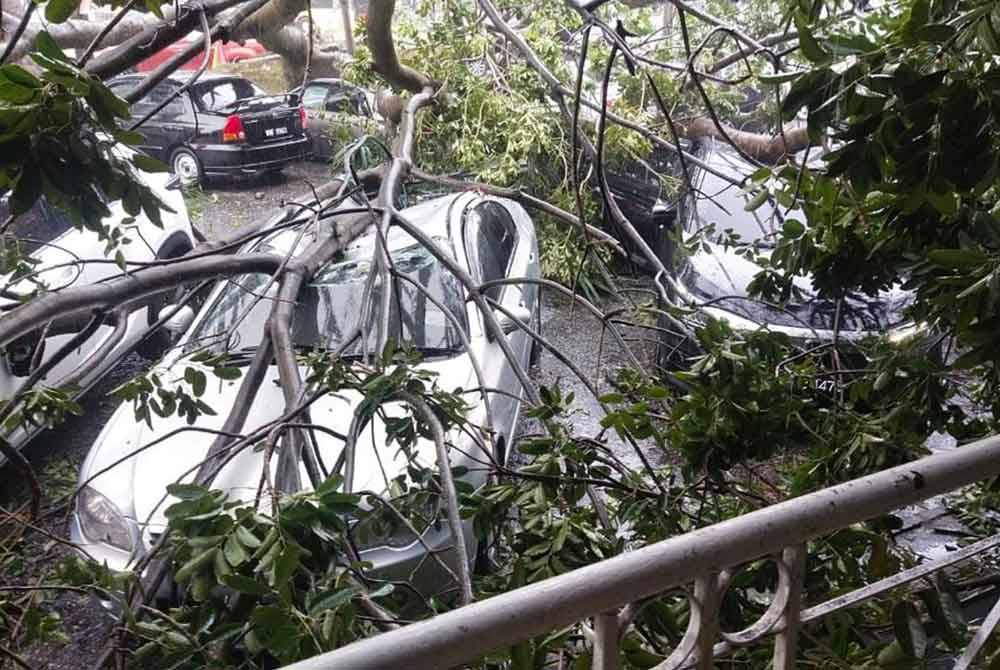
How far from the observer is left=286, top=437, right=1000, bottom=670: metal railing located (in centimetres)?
70

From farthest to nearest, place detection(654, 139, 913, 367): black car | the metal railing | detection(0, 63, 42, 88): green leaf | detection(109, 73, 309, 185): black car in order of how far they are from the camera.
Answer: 1. detection(109, 73, 309, 185): black car
2. detection(654, 139, 913, 367): black car
3. detection(0, 63, 42, 88): green leaf
4. the metal railing

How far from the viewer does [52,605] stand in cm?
187

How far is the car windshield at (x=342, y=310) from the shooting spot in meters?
2.58

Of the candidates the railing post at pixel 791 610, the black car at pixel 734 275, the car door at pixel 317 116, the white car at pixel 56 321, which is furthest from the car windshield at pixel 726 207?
the railing post at pixel 791 610

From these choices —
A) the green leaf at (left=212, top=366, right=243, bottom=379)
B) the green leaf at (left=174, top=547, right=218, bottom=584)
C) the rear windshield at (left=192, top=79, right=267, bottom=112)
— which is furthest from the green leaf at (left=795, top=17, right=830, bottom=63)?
the rear windshield at (left=192, top=79, right=267, bottom=112)

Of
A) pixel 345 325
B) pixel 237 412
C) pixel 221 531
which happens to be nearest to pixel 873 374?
pixel 221 531

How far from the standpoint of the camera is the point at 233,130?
3117 mm

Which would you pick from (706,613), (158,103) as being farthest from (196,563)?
(158,103)

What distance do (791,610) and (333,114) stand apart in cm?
329

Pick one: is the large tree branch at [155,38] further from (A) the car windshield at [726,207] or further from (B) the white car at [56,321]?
(A) the car windshield at [726,207]

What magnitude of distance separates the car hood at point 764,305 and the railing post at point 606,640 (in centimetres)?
150

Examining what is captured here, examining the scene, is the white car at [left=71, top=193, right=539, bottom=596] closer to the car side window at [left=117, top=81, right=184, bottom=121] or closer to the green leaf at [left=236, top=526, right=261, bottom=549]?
the car side window at [left=117, top=81, right=184, bottom=121]

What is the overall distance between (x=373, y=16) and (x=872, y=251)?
259 cm

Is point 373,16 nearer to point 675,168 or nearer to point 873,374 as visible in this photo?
point 675,168
